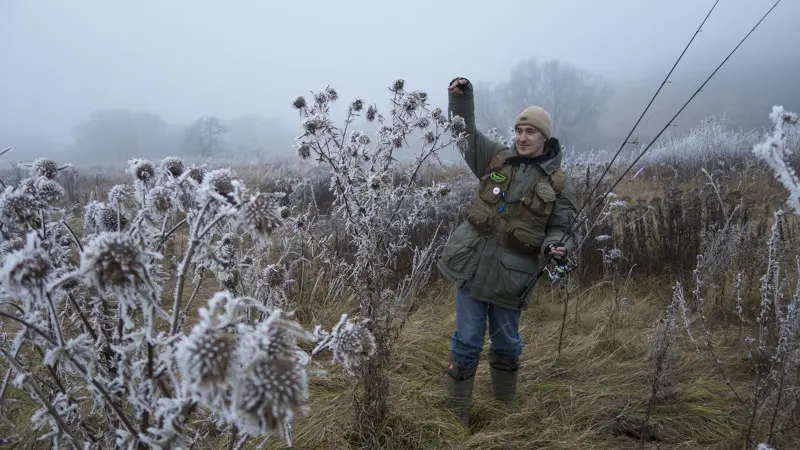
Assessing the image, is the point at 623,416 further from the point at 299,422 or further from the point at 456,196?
the point at 456,196

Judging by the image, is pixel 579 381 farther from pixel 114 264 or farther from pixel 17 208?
pixel 17 208

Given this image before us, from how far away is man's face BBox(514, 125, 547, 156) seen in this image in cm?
293

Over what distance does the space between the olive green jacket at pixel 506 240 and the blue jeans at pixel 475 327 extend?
113 millimetres

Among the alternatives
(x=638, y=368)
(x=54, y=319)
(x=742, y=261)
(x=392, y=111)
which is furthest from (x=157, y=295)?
(x=742, y=261)

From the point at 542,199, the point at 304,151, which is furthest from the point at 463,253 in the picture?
the point at 304,151

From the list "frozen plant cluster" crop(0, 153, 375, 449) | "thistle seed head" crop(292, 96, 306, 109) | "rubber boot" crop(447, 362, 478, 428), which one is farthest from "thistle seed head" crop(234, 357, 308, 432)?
"thistle seed head" crop(292, 96, 306, 109)

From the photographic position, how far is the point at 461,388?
290 cm

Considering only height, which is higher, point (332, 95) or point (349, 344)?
point (332, 95)

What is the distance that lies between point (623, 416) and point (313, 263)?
341 centimetres

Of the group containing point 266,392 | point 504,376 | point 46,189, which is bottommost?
point 504,376

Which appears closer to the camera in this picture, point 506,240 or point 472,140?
point 506,240

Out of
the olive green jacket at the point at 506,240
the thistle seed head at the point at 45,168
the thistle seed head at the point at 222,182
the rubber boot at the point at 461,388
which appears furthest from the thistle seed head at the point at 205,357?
the rubber boot at the point at 461,388

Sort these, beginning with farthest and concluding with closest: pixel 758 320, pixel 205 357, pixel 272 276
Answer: pixel 272 276 → pixel 758 320 → pixel 205 357

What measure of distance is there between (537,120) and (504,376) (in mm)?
1629
